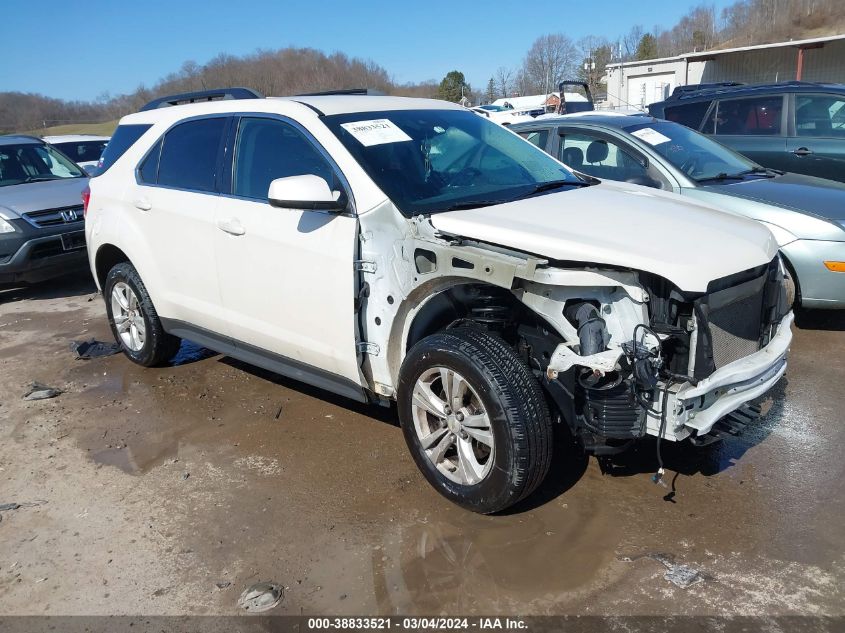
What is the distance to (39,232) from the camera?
25.3ft

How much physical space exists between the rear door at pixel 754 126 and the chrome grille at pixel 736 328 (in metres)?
5.39

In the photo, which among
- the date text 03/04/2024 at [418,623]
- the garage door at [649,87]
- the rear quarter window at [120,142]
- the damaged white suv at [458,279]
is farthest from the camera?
the garage door at [649,87]

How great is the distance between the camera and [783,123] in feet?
25.7

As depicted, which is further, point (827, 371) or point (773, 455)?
point (827, 371)

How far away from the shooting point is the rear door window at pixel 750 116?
7891 mm

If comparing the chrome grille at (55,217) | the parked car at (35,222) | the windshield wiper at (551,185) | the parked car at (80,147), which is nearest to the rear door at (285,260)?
the windshield wiper at (551,185)

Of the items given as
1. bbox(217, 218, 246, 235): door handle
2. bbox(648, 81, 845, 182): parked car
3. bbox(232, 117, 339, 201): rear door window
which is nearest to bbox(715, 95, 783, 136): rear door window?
bbox(648, 81, 845, 182): parked car

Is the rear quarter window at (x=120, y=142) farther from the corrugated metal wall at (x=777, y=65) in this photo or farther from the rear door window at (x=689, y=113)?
the corrugated metal wall at (x=777, y=65)

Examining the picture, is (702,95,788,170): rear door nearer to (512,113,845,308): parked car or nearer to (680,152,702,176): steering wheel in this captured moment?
(512,113,845,308): parked car

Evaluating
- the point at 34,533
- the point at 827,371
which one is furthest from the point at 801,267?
the point at 34,533

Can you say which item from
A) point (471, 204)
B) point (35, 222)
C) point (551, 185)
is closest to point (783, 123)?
point (551, 185)

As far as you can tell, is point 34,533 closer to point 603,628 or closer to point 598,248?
point 603,628

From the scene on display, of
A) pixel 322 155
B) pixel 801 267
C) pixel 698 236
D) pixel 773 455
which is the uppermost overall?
pixel 322 155

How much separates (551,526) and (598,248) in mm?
1313
